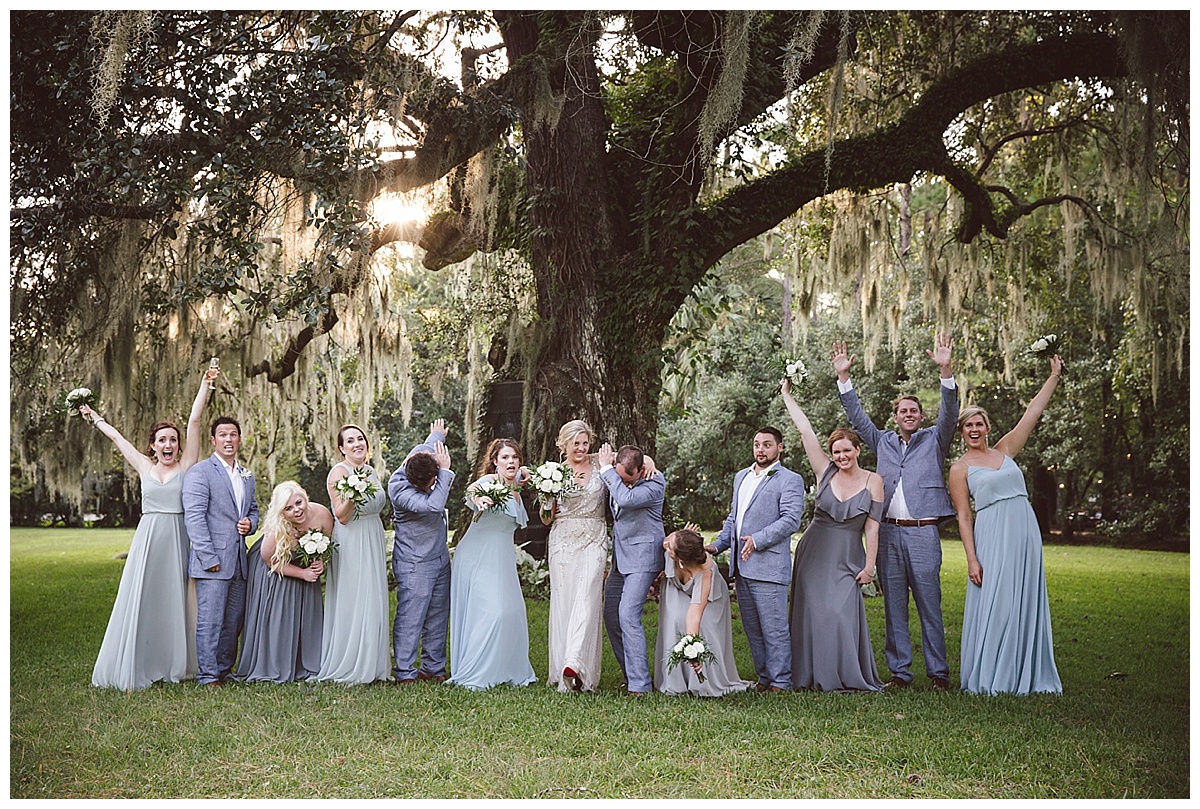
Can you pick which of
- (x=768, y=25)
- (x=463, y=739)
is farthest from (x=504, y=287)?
(x=463, y=739)

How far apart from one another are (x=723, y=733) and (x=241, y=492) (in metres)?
3.26

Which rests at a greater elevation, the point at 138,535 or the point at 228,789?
the point at 138,535

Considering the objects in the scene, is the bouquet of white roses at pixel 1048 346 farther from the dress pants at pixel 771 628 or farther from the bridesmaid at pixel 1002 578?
the dress pants at pixel 771 628

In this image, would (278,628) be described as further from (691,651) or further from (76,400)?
(691,651)

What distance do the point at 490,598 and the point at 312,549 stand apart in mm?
1080

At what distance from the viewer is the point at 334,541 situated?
6438mm

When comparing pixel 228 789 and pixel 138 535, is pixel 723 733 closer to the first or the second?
pixel 228 789

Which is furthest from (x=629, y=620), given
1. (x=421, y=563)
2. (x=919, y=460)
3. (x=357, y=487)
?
(x=919, y=460)

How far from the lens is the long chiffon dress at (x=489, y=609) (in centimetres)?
616

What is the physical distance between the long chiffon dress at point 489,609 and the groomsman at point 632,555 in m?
0.56

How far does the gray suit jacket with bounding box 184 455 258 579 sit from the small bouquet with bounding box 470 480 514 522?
1.48 m

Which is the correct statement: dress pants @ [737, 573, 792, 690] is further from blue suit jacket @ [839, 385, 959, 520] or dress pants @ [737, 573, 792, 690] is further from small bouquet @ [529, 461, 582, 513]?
small bouquet @ [529, 461, 582, 513]

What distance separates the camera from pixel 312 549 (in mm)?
6172

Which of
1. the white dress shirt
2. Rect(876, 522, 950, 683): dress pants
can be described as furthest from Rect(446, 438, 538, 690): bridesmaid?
Rect(876, 522, 950, 683): dress pants
